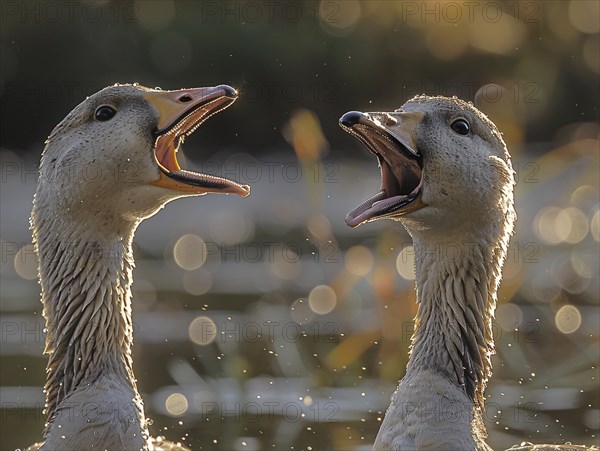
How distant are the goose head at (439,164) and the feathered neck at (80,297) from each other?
1627mm

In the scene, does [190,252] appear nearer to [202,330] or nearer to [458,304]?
[202,330]

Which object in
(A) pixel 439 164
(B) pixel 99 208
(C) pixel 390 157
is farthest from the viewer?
(C) pixel 390 157

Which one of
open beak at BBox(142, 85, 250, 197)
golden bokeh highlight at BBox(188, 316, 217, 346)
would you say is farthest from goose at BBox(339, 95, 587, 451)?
golden bokeh highlight at BBox(188, 316, 217, 346)

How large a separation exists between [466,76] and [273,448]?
1286 cm

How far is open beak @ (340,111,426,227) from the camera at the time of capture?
7586mm

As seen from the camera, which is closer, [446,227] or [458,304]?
[446,227]

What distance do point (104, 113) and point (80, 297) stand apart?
118cm

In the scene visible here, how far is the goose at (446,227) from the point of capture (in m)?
7.64

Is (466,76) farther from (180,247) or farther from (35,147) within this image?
(35,147)

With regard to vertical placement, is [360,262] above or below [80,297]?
above

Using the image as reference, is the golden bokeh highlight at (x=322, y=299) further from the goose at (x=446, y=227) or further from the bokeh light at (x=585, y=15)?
the bokeh light at (x=585, y=15)

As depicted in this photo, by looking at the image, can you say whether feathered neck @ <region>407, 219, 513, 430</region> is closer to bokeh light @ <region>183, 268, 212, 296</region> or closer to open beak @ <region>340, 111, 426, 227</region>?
open beak @ <region>340, 111, 426, 227</region>

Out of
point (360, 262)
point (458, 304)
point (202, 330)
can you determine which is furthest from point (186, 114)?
point (360, 262)

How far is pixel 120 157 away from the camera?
26.2 ft
